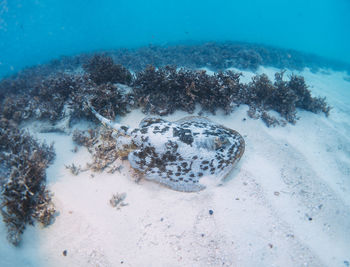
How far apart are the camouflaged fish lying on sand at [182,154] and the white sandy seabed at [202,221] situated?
40 cm

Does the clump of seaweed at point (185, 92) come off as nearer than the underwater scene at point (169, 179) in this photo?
No

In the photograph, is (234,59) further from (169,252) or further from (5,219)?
(5,219)

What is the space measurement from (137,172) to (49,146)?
10.9ft

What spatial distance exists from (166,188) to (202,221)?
113 cm

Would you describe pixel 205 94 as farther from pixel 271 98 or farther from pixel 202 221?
pixel 202 221

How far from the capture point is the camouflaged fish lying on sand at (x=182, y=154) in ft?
14.5

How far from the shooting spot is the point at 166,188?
15.3ft

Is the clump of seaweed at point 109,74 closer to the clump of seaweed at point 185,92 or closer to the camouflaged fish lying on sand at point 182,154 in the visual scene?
the clump of seaweed at point 185,92

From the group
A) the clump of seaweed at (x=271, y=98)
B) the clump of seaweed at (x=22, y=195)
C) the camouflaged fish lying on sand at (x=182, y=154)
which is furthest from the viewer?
the clump of seaweed at (x=271, y=98)

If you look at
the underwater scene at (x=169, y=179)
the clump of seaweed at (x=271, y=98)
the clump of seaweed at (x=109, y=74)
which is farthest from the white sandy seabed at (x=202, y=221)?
the clump of seaweed at (x=109, y=74)

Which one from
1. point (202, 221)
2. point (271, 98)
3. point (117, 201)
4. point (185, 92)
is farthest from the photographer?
point (271, 98)

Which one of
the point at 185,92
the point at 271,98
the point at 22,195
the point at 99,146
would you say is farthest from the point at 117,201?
the point at 271,98

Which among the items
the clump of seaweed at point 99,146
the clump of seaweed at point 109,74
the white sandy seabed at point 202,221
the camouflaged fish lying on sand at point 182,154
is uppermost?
the clump of seaweed at point 109,74

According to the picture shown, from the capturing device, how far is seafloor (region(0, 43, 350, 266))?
3.81 meters
